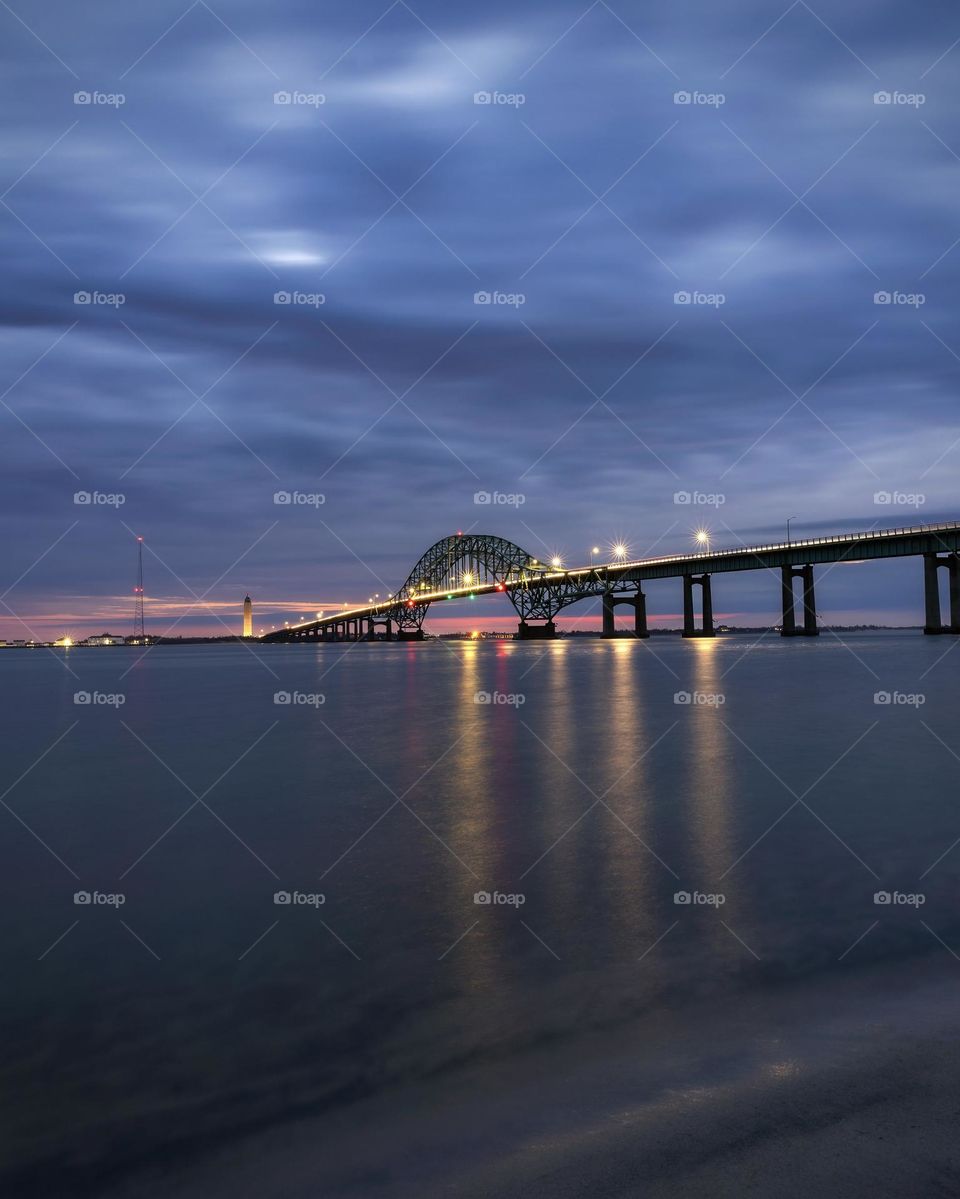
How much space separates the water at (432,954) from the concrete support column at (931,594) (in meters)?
116

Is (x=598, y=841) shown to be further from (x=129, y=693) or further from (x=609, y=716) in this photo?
(x=129, y=693)

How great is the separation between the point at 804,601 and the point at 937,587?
93.7 ft

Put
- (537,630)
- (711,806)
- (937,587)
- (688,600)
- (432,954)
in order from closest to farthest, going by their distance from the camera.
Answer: (432,954), (711,806), (937,587), (688,600), (537,630)

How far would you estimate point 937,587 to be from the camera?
130 metres

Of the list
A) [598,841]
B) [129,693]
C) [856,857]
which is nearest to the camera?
[856,857]

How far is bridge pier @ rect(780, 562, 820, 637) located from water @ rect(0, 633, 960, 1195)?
421 feet

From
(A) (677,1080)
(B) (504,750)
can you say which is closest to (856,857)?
(A) (677,1080)

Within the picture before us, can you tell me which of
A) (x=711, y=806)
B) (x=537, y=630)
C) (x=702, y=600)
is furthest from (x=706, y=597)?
(x=711, y=806)

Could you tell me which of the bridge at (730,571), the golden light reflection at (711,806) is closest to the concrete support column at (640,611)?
the bridge at (730,571)

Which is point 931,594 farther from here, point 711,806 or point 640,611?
point 711,806

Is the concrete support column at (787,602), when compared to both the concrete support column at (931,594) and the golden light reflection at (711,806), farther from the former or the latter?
the golden light reflection at (711,806)

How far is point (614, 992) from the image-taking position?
24.9ft

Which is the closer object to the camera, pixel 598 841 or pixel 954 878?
pixel 954 878

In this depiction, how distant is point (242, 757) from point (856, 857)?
1734 cm
